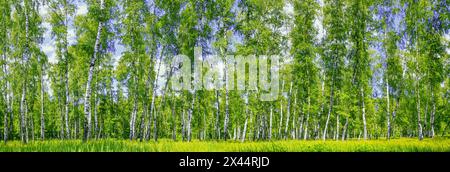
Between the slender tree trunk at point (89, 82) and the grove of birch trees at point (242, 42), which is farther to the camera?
the grove of birch trees at point (242, 42)

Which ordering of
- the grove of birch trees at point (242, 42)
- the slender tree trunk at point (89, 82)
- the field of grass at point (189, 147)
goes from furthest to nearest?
the grove of birch trees at point (242, 42)
the slender tree trunk at point (89, 82)
the field of grass at point (189, 147)

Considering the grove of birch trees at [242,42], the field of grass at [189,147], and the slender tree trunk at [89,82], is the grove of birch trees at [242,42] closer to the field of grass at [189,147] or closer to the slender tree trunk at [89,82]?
the slender tree trunk at [89,82]

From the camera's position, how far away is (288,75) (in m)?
35.5

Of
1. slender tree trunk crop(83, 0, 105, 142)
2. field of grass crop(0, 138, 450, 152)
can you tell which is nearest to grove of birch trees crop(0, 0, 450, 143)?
slender tree trunk crop(83, 0, 105, 142)

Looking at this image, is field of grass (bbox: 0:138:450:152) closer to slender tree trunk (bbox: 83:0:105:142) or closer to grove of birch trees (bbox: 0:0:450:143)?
slender tree trunk (bbox: 83:0:105:142)

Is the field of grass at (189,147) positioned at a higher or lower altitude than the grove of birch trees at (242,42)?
lower

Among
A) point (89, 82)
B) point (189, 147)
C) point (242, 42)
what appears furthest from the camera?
point (242, 42)

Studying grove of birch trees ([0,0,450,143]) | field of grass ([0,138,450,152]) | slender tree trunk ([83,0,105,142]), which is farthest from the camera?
grove of birch trees ([0,0,450,143])

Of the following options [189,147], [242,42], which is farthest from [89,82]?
[242,42]

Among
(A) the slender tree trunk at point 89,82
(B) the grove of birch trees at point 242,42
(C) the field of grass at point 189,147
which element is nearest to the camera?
(C) the field of grass at point 189,147

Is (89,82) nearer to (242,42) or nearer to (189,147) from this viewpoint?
(189,147)

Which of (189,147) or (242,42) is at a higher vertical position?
(242,42)

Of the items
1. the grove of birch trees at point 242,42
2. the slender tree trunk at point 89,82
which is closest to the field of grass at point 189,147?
the slender tree trunk at point 89,82
